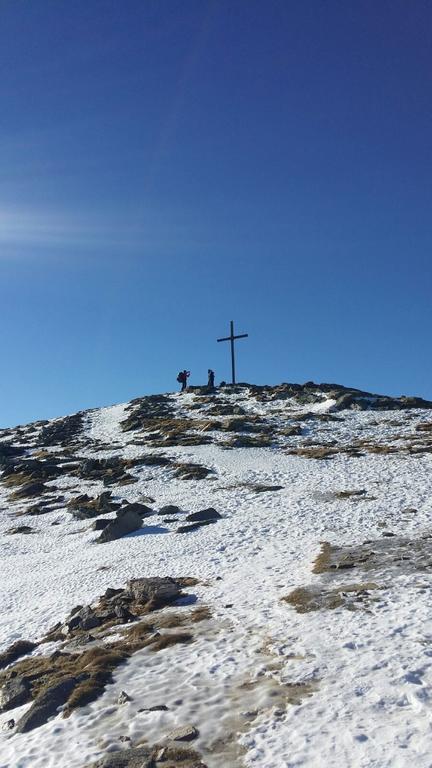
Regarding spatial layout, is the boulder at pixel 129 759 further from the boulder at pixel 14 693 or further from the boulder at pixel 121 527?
the boulder at pixel 121 527

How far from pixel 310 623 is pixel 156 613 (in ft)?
16.4

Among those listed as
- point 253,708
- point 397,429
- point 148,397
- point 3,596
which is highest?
point 148,397

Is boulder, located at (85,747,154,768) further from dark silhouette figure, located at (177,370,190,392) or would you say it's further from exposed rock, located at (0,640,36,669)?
dark silhouette figure, located at (177,370,190,392)

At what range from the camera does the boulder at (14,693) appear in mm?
11305

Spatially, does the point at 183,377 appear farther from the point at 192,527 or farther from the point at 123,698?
the point at 123,698

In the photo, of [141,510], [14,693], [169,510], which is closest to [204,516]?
[169,510]

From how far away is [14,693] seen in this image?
38.0ft

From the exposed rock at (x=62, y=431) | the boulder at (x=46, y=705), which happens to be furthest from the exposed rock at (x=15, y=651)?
the exposed rock at (x=62, y=431)

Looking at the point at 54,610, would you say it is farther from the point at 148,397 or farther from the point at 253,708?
the point at 148,397

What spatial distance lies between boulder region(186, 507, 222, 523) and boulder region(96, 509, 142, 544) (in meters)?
2.71

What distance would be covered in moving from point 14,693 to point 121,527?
15.5 metres

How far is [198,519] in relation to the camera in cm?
2678

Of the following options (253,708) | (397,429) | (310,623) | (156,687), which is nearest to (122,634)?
(156,687)

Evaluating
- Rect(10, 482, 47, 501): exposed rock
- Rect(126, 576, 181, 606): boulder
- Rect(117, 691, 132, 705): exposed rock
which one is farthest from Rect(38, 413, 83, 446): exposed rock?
Rect(117, 691, 132, 705): exposed rock
